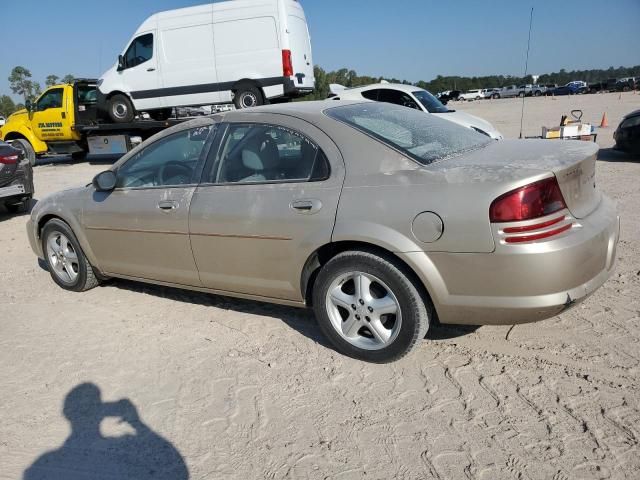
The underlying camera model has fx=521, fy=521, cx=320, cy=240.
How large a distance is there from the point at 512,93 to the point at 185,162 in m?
69.5

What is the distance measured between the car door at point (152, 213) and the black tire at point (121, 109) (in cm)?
987

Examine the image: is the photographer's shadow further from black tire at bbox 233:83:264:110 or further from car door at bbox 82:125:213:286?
black tire at bbox 233:83:264:110

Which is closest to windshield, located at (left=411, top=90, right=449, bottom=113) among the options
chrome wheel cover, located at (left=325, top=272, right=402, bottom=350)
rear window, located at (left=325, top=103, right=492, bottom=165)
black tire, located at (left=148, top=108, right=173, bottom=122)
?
black tire, located at (left=148, top=108, right=173, bottom=122)

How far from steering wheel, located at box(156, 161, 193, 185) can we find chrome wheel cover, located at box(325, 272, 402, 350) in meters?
1.47

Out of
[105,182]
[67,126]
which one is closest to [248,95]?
[67,126]

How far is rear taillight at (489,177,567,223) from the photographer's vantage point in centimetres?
263

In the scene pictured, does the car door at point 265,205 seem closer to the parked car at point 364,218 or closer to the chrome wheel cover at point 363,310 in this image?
the parked car at point 364,218

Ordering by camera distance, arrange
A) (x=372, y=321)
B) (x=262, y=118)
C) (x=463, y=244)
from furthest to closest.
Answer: (x=262, y=118) < (x=372, y=321) < (x=463, y=244)

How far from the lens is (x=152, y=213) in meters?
3.93

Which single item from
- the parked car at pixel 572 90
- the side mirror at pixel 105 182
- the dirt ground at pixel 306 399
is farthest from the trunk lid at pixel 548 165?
the parked car at pixel 572 90

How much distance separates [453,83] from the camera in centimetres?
9306

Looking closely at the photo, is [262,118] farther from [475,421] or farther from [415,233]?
[475,421]

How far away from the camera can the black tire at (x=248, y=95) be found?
11922 mm

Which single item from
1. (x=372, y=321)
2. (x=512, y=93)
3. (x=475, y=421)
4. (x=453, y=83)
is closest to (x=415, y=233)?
(x=372, y=321)
